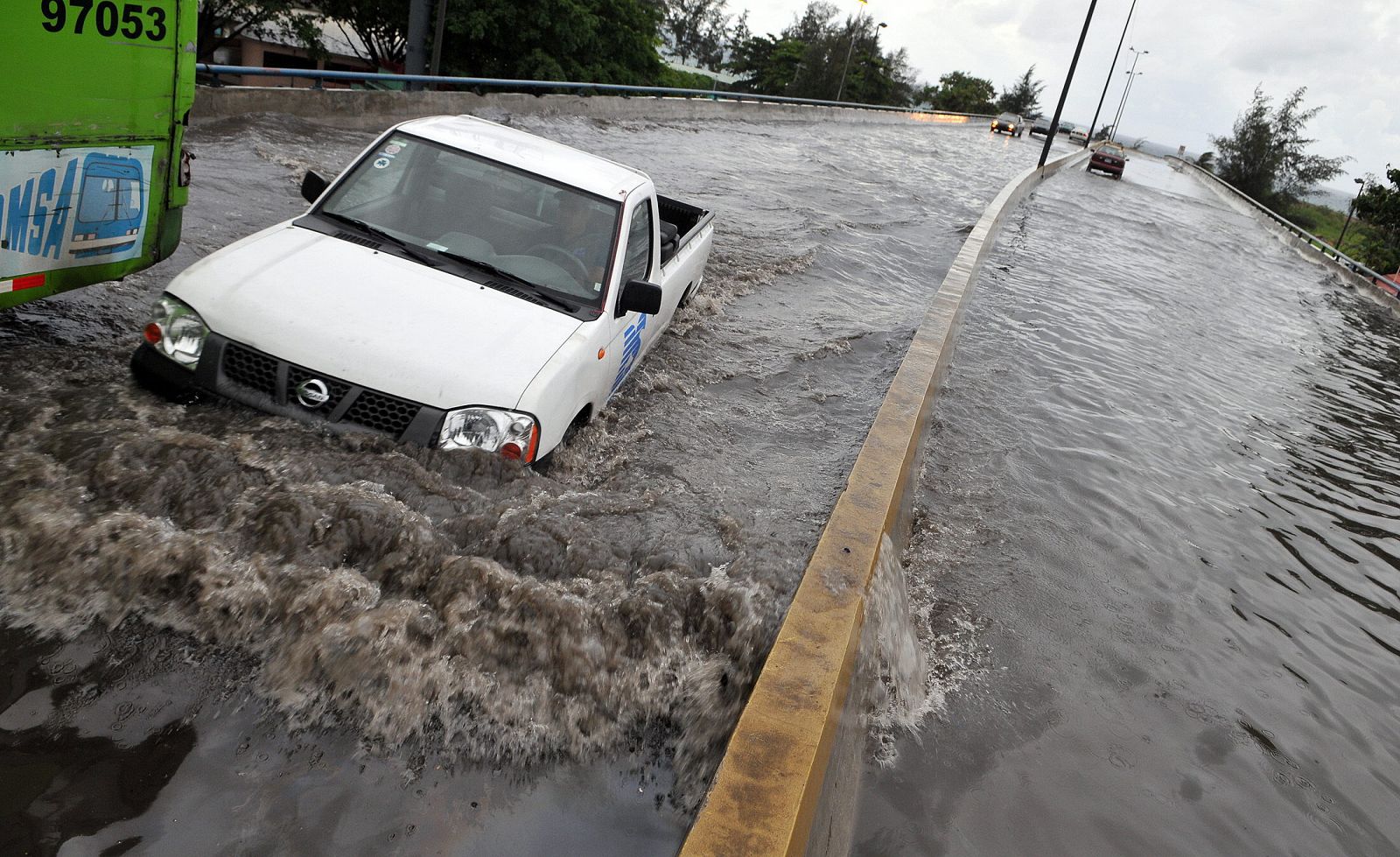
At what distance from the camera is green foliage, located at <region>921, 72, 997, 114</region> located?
111812 millimetres

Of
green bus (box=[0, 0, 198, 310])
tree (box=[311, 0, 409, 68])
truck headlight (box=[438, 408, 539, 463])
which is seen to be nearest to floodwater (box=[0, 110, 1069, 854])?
truck headlight (box=[438, 408, 539, 463])

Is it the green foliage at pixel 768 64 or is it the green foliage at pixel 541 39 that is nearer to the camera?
the green foliage at pixel 541 39

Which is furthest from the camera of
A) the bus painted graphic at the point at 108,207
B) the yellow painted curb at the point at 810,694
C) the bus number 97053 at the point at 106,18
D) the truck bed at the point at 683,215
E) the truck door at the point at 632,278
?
the truck bed at the point at 683,215

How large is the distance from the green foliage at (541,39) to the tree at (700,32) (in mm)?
85870

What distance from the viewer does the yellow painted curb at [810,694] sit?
2568 mm

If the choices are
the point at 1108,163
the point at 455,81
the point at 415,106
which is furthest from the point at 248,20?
the point at 1108,163

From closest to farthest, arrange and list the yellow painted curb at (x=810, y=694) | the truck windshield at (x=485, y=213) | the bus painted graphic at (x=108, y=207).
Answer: the yellow painted curb at (x=810, y=694)
the bus painted graphic at (x=108, y=207)
the truck windshield at (x=485, y=213)

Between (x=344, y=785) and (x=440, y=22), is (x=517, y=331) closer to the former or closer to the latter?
(x=344, y=785)

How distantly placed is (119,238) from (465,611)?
3040 mm

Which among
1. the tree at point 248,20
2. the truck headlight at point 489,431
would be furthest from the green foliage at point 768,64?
the truck headlight at point 489,431

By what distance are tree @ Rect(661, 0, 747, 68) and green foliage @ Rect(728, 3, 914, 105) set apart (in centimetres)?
2183

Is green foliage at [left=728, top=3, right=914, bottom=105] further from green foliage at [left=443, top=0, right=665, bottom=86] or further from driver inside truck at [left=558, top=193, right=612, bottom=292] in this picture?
driver inside truck at [left=558, top=193, right=612, bottom=292]

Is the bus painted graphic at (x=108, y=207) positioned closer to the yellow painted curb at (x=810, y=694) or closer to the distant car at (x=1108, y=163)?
the yellow painted curb at (x=810, y=694)

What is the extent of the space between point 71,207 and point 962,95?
12125 centimetres
